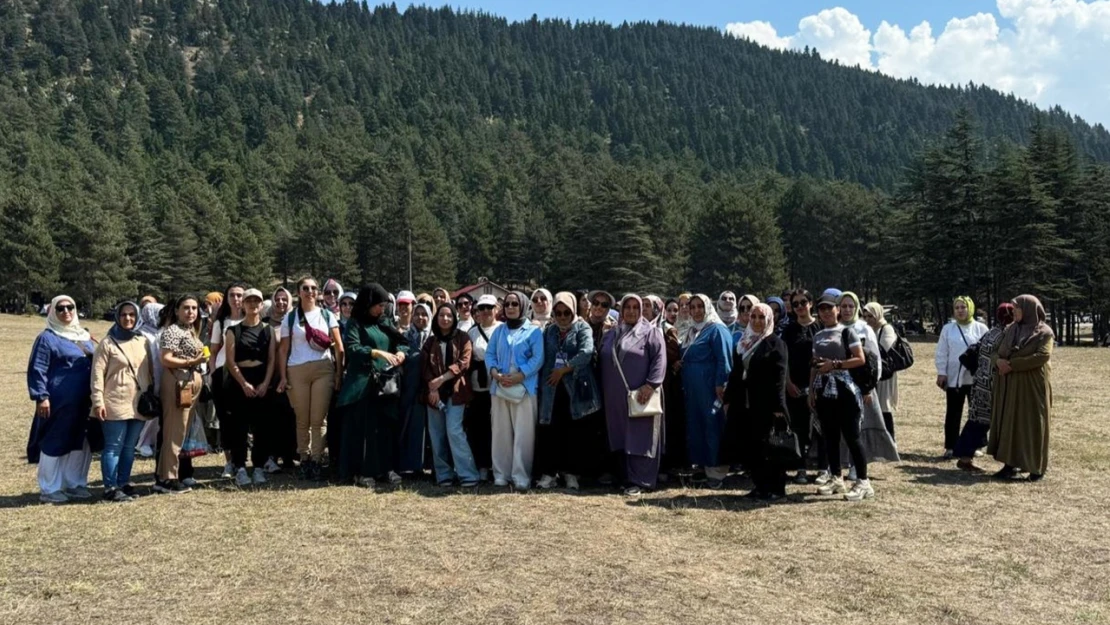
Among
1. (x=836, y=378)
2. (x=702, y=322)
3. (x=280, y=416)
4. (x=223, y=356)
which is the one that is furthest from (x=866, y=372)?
(x=223, y=356)

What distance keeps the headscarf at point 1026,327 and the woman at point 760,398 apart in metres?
2.63

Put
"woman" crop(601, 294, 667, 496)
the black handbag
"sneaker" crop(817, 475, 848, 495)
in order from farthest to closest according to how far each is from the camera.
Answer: "woman" crop(601, 294, 667, 496), "sneaker" crop(817, 475, 848, 495), the black handbag

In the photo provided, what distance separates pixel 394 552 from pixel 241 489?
2.59 m

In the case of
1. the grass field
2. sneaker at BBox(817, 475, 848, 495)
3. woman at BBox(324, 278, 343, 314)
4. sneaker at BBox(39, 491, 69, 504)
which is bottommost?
the grass field

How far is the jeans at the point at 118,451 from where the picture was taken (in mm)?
6797

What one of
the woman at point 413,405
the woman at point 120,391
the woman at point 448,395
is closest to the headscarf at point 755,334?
the woman at point 448,395

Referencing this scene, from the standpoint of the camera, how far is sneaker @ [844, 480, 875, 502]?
6.88 meters

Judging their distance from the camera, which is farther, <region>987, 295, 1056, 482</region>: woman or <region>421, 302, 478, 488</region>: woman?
<region>987, 295, 1056, 482</region>: woman

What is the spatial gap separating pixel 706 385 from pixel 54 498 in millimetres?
5892

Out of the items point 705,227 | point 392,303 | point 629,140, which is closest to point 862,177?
point 629,140

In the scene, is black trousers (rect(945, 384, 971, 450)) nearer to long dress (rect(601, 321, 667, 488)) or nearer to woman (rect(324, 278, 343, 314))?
long dress (rect(601, 321, 667, 488))

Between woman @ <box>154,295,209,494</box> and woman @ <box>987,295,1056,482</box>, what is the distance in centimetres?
761

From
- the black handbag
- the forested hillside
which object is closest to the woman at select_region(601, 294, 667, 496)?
the black handbag

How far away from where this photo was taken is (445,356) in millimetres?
7449
